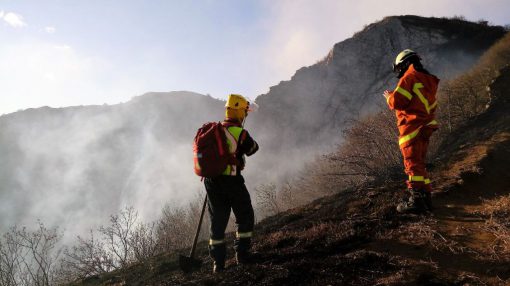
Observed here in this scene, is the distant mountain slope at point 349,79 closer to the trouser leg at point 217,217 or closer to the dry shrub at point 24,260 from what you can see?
the dry shrub at point 24,260

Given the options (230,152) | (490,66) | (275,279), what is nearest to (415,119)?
(230,152)

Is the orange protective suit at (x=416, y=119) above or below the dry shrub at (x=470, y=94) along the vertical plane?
below

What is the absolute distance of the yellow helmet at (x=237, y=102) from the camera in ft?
14.5

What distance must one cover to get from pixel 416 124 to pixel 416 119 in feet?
0.20

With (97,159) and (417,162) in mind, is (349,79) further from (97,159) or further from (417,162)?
(97,159)

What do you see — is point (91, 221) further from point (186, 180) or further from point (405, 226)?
point (405, 226)

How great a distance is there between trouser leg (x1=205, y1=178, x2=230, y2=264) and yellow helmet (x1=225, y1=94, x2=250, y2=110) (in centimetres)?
96

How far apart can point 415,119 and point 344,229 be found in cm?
158

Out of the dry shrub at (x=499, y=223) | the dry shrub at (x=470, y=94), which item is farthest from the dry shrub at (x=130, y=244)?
the dry shrub at (x=470, y=94)

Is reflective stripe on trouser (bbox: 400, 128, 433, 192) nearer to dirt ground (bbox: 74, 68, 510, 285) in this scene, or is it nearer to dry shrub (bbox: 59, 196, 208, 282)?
dirt ground (bbox: 74, 68, 510, 285)

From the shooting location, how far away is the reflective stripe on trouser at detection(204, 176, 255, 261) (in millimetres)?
4168

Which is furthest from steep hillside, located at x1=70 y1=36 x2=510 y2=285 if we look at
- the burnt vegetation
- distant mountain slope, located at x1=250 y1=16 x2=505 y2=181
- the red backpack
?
distant mountain slope, located at x1=250 y1=16 x2=505 y2=181

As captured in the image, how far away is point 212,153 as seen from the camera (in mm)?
4051

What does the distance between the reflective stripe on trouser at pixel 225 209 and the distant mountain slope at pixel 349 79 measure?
22.1m
